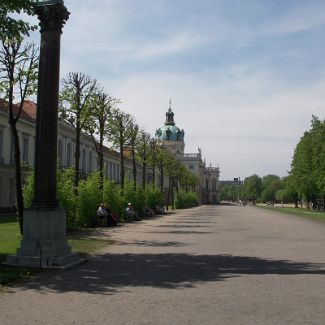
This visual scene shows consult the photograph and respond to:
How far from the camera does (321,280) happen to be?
431 inches

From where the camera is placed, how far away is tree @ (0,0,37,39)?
1323 centimetres

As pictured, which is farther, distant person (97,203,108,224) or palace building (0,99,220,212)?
palace building (0,99,220,212)

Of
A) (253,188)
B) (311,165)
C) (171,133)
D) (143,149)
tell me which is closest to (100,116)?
(143,149)

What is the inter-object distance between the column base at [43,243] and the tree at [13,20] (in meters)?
4.81

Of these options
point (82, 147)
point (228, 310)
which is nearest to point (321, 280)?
point (228, 310)

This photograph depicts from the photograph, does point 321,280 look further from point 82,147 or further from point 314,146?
point 82,147

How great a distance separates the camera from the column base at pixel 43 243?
12656 mm

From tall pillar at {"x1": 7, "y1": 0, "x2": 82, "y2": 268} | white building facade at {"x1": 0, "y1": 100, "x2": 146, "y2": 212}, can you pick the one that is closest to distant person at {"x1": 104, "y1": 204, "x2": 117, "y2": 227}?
white building facade at {"x1": 0, "y1": 100, "x2": 146, "y2": 212}

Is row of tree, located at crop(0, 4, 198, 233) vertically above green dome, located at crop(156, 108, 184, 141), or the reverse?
green dome, located at crop(156, 108, 184, 141)

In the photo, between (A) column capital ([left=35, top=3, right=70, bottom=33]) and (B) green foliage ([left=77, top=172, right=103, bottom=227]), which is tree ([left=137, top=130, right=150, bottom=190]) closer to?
(B) green foliage ([left=77, top=172, right=103, bottom=227])

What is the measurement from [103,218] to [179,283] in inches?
782

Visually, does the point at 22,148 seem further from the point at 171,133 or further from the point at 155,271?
the point at 171,133

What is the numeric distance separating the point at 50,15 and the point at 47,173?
420 cm

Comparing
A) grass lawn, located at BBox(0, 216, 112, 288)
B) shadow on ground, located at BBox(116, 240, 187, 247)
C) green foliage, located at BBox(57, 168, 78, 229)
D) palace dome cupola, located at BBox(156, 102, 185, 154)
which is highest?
palace dome cupola, located at BBox(156, 102, 185, 154)
